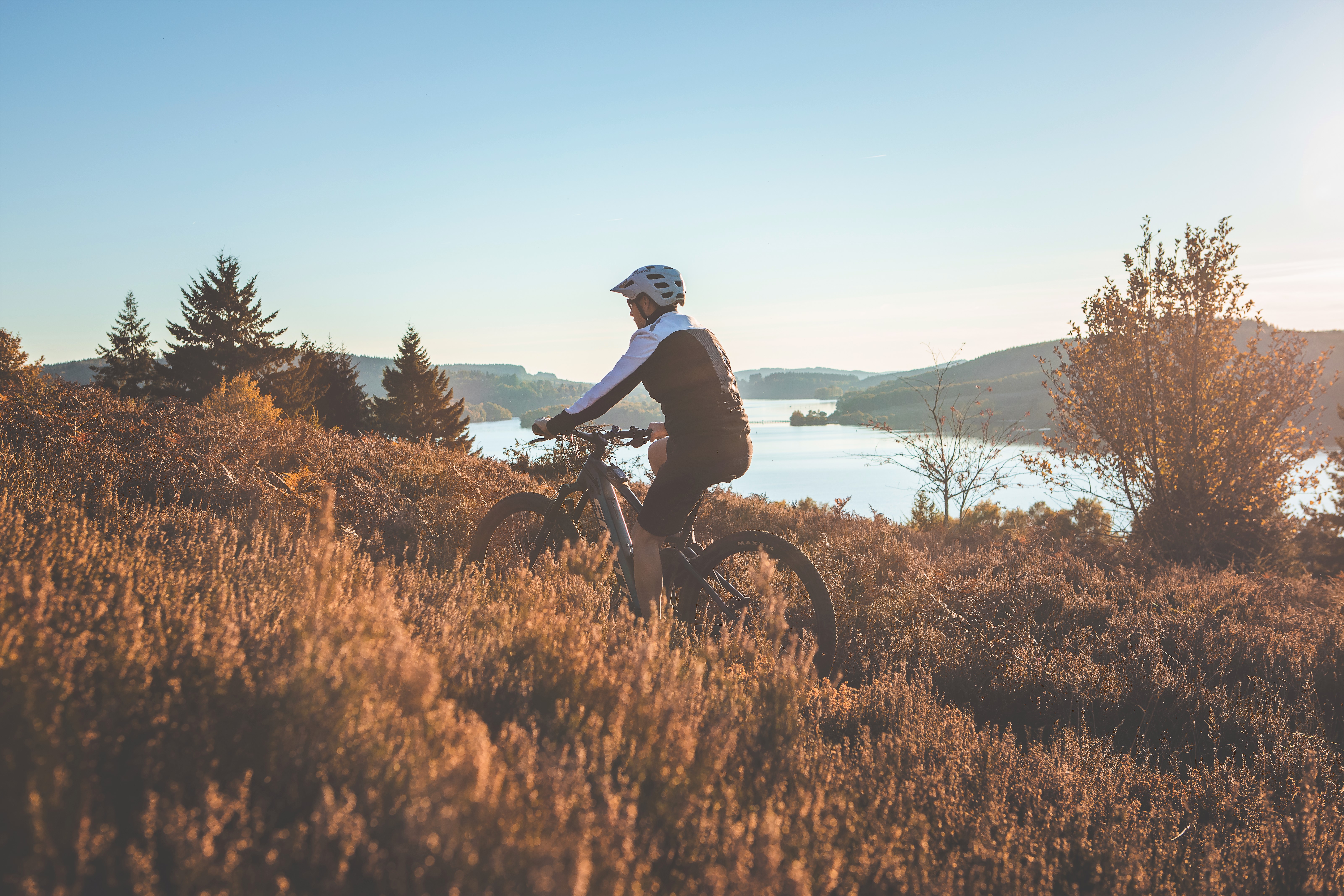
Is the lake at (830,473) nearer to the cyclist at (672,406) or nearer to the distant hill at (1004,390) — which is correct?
the cyclist at (672,406)

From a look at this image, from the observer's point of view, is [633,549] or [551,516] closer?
[633,549]

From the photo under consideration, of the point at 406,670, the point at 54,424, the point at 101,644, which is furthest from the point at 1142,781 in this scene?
the point at 54,424

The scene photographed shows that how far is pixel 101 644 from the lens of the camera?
6.47ft

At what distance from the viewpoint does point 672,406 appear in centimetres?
360

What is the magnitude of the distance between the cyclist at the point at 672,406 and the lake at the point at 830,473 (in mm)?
275

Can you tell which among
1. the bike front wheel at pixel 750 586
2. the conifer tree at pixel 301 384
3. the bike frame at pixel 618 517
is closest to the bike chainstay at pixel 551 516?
the bike frame at pixel 618 517

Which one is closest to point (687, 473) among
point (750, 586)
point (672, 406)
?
point (672, 406)

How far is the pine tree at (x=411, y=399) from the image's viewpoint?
4038 cm

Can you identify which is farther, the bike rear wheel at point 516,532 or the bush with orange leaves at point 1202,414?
the bush with orange leaves at point 1202,414

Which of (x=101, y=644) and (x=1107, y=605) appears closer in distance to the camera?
(x=101, y=644)

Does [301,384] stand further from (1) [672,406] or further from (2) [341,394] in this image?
(1) [672,406]

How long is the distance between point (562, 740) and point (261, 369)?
4180 cm

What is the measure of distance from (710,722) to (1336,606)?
7876 millimetres

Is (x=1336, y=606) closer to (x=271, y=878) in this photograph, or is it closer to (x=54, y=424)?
(x=271, y=878)
